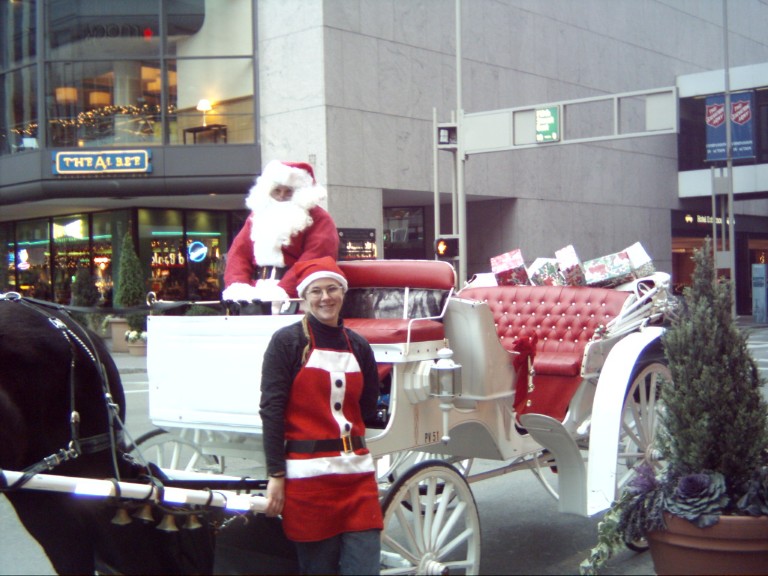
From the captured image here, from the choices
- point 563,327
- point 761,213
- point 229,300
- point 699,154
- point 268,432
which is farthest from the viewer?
point 761,213

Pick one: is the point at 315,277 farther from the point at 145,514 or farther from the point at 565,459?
the point at 565,459

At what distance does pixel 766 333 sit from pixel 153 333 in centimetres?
2702

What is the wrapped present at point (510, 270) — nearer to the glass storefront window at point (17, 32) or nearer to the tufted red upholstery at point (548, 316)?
the tufted red upholstery at point (548, 316)

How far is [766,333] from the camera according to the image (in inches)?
1110

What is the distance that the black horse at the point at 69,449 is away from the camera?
3768 millimetres

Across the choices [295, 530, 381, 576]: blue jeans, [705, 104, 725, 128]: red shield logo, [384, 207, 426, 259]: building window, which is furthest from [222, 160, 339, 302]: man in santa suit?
[705, 104, 725, 128]: red shield logo

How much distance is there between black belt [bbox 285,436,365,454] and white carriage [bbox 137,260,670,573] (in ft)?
1.80

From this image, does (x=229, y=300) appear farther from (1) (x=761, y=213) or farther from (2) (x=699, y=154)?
(1) (x=761, y=213)

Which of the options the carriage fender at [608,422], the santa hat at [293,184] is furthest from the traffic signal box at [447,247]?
the santa hat at [293,184]

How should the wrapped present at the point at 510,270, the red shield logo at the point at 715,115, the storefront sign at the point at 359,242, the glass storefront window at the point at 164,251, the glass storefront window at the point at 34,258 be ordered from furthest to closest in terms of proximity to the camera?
the red shield logo at the point at 715,115, the glass storefront window at the point at 34,258, the glass storefront window at the point at 164,251, the storefront sign at the point at 359,242, the wrapped present at the point at 510,270

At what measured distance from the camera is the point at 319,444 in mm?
3691

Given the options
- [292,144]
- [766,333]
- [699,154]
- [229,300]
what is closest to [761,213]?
[699,154]

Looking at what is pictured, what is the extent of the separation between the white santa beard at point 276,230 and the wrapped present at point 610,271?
113 inches

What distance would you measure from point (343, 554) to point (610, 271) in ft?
13.2
